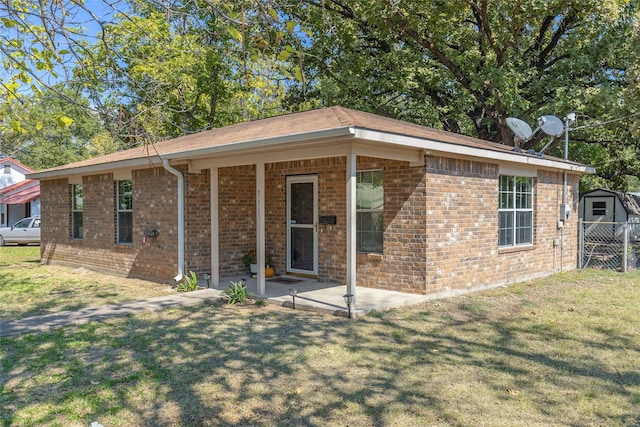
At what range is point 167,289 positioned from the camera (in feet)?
30.9

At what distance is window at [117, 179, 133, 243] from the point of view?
11156mm

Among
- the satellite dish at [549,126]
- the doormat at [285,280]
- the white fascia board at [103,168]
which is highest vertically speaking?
the satellite dish at [549,126]

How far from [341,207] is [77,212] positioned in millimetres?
8123

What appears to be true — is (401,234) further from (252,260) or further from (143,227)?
(143,227)

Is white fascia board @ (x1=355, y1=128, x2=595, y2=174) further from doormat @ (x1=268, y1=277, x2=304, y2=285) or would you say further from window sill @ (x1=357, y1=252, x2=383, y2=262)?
doormat @ (x1=268, y1=277, x2=304, y2=285)

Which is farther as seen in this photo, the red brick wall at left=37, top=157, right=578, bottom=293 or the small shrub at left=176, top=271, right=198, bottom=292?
the small shrub at left=176, top=271, right=198, bottom=292

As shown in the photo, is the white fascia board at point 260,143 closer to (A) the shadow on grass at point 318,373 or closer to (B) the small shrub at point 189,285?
(B) the small shrub at point 189,285

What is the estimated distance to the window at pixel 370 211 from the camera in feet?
28.7

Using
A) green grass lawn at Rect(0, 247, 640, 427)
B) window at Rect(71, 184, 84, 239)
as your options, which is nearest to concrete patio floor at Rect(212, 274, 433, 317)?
green grass lawn at Rect(0, 247, 640, 427)

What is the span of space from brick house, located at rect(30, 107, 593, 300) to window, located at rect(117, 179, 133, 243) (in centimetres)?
4

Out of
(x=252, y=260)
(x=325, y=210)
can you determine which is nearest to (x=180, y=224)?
(x=252, y=260)

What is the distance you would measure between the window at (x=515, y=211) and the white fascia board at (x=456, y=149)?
49 cm

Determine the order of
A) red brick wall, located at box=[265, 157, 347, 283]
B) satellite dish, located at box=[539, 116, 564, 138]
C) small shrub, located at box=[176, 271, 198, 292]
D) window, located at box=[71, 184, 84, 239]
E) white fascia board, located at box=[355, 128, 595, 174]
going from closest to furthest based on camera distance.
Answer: white fascia board, located at box=[355, 128, 595, 174], small shrub, located at box=[176, 271, 198, 292], red brick wall, located at box=[265, 157, 347, 283], satellite dish, located at box=[539, 116, 564, 138], window, located at box=[71, 184, 84, 239]

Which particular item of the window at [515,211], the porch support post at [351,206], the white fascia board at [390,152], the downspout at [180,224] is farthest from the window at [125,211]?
the window at [515,211]
